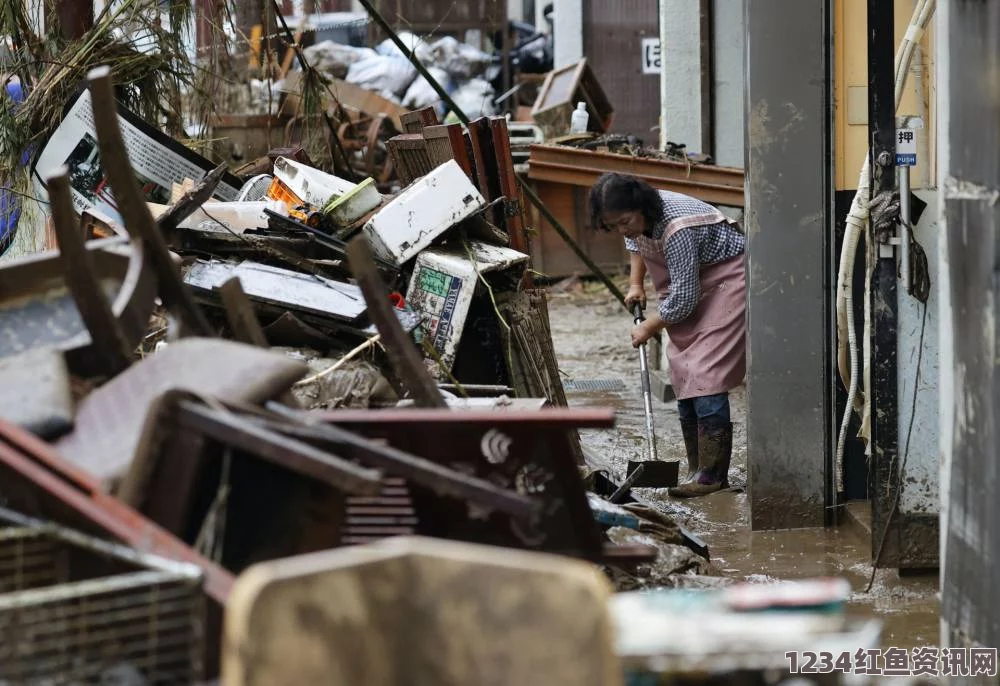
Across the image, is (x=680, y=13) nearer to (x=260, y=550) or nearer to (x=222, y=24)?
(x=222, y=24)

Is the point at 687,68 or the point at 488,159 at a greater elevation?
the point at 687,68

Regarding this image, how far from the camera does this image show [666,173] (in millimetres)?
10047

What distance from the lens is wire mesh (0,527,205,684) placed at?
8.11 ft

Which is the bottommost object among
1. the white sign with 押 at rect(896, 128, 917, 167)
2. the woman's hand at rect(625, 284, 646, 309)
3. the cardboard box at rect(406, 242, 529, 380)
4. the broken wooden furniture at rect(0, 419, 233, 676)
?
the woman's hand at rect(625, 284, 646, 309)

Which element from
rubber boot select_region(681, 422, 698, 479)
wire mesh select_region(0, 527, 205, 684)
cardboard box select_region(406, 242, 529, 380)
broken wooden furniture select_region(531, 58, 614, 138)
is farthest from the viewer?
broken wooden furniture select_region(531, 58, 614, 138)

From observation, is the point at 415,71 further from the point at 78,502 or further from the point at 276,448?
the point at 78,502

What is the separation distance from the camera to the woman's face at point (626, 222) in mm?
7145

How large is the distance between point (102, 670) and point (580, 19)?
18.8m

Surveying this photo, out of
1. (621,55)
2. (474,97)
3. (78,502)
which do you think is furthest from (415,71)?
(78,502)

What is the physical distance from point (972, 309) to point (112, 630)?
2414 millimetres

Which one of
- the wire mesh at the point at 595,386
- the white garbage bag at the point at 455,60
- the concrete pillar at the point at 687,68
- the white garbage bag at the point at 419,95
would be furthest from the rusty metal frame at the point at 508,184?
the white garbage bag at the point at 455,60

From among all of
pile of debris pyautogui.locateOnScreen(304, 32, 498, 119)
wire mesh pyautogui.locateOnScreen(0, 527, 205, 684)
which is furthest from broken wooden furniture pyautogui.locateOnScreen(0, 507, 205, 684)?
pile of debris pyautogui.locateOnScreen(304, 32, 498, 119)

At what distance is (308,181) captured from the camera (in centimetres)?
751

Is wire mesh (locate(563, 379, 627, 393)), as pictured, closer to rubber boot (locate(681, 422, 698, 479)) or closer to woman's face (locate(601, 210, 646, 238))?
rubber boot (locate(681, 422, 698, 479))
